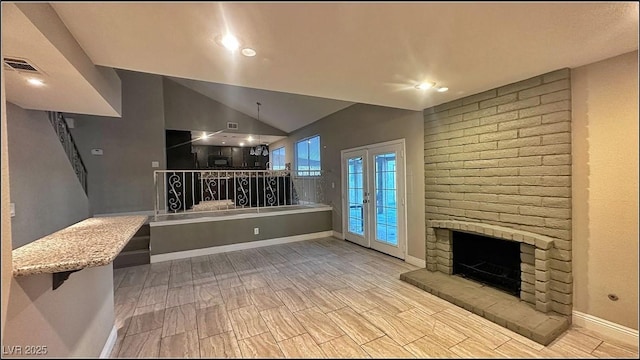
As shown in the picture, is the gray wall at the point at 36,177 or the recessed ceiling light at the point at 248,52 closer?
the recessed ceiling light at the point at 248,52

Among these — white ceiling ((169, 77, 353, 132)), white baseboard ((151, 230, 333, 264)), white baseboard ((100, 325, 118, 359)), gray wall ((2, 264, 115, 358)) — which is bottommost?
white baseboard ((151, 230, 333, 264))

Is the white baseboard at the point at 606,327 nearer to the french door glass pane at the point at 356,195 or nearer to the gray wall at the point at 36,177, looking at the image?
the french door glass pane at the point at 356,195

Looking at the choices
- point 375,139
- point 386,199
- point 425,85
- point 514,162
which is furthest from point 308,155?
point 514,162

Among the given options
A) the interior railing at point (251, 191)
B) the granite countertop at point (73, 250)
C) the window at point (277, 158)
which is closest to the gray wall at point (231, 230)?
the interior railing at point (251, 191)

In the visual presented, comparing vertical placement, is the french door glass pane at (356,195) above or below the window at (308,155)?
below

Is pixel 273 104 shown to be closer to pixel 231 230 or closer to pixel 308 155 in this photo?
pixel 308 155

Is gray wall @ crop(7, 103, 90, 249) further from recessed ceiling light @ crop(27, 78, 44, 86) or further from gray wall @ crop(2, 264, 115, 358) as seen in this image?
gray wall @ crop(2, 264, 115, 358)

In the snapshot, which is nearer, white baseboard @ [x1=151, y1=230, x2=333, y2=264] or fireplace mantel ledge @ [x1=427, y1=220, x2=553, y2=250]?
fireplace mantel ledge @ [x1=427, y1=220, x2=553, y2=250]

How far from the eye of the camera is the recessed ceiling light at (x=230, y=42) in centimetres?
169

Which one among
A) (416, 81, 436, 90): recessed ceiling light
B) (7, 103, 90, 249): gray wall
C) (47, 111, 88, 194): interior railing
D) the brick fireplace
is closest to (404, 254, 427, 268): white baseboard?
the brick fireplace

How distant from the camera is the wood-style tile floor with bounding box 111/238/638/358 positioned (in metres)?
2.02

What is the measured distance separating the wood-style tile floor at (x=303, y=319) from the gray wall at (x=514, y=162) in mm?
776

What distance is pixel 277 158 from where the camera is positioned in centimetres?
966

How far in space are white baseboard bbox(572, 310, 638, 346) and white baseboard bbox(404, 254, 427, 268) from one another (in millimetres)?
1643
